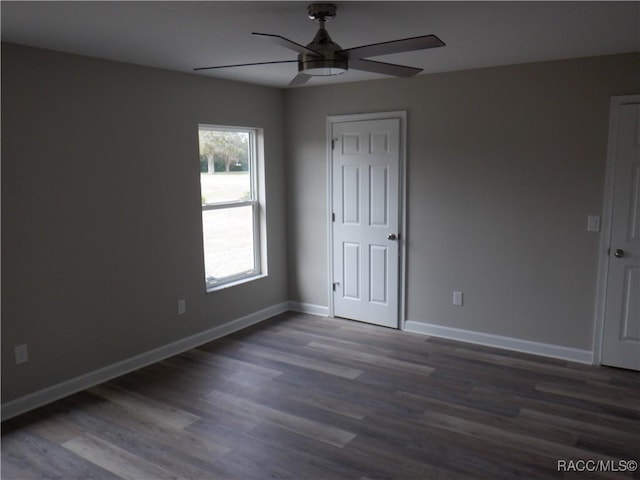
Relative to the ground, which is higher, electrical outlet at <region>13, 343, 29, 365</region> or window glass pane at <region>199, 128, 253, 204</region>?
window glass pane at <region>199, 128, 253, 204</region>

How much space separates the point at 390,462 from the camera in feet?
9.01

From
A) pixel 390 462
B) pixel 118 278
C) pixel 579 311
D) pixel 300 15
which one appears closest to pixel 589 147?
pixel 579 311

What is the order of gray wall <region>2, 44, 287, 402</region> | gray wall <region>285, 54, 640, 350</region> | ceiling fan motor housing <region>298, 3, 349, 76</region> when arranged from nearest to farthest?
ceiling fan motor housing <region>298, 3, 349, 76</region> < gray wall <region>2, 44, 287, 402</region> < gray wall <region>285, 54, 640, 350</region>

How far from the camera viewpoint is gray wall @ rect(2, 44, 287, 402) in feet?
10.5

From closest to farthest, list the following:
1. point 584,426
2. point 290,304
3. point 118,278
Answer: point 584,426, point 118,278, point 290,304

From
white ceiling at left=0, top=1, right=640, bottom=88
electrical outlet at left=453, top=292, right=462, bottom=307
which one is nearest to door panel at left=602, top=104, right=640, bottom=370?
→ white ceiling at left=0, top=1, right=640, bottom=88

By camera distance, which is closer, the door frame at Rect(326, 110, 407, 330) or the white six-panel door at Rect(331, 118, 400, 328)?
the door frame at Rect(326, 110, 407, 330)

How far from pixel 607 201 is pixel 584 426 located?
1695 millimetres

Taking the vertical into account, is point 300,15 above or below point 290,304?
above

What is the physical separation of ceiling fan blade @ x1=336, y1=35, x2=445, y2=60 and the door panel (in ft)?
7.49

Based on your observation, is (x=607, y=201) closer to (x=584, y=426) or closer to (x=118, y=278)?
(x=584, y=426)

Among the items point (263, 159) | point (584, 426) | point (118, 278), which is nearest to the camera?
point (584, 426)

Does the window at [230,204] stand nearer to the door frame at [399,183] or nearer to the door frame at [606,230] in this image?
the door frame at [399,183]

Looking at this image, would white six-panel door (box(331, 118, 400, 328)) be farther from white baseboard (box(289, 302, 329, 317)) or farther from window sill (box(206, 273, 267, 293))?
window sill (box(206, 273, 267, 293))
